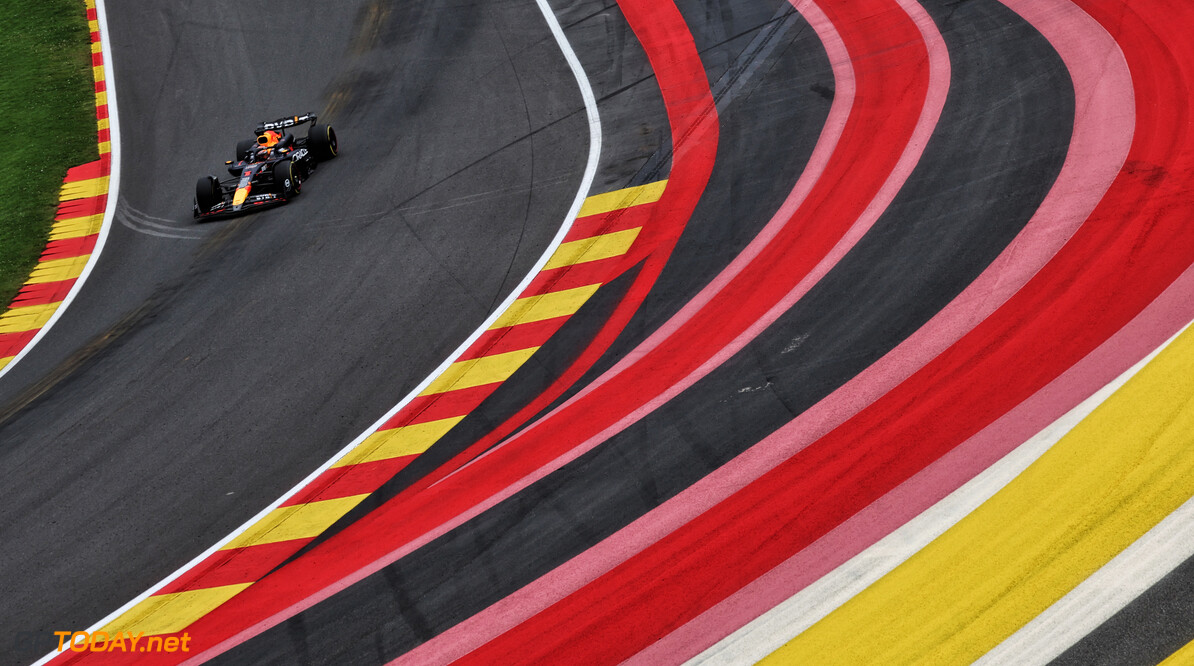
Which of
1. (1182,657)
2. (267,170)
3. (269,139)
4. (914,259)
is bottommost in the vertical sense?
(1182,657)

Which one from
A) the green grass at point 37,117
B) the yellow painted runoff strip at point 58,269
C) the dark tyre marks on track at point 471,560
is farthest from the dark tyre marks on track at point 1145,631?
the green grass at point 37,117

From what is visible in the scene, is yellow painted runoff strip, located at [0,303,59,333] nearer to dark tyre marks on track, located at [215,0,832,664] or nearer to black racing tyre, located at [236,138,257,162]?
black racing tyre, located at [236,138,257,162]

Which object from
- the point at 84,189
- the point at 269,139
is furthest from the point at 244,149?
the point at 84,189

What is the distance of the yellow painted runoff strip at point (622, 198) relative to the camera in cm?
1350

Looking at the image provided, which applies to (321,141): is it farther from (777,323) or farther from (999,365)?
(999,365)

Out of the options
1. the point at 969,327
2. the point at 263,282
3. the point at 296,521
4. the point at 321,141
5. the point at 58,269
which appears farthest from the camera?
the point at 321,141

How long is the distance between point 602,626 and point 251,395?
17.8 ft

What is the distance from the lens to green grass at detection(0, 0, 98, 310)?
1593 centimetres

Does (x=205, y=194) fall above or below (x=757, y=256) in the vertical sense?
above

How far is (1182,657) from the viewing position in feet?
21.2

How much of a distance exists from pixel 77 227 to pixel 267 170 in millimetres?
3062

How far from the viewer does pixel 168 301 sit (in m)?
13.6

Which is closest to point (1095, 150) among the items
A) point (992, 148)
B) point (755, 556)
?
point (992, 148)

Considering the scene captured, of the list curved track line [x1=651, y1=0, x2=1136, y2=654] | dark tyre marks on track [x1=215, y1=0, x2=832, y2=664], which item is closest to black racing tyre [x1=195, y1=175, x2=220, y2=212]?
dark tyre marks on track [x1=215, y1=0, x2=832, y2=664]
